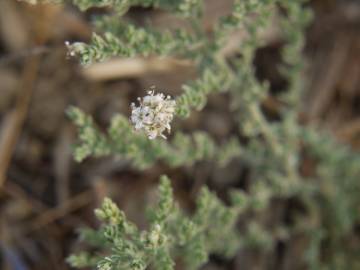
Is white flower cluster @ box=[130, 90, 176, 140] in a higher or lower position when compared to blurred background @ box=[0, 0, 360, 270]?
lower

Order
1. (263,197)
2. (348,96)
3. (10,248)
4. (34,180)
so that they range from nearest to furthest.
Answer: (263,197)
(10,248)
(34,180)
(348,96)

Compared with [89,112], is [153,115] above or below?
below

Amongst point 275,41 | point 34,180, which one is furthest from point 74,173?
point 275,41

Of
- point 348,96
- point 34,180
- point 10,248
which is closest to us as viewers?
point 10,248

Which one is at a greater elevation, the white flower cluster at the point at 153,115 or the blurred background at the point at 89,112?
the blurred background at the point at 89,112

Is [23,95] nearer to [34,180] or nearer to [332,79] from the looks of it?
[34,180]
